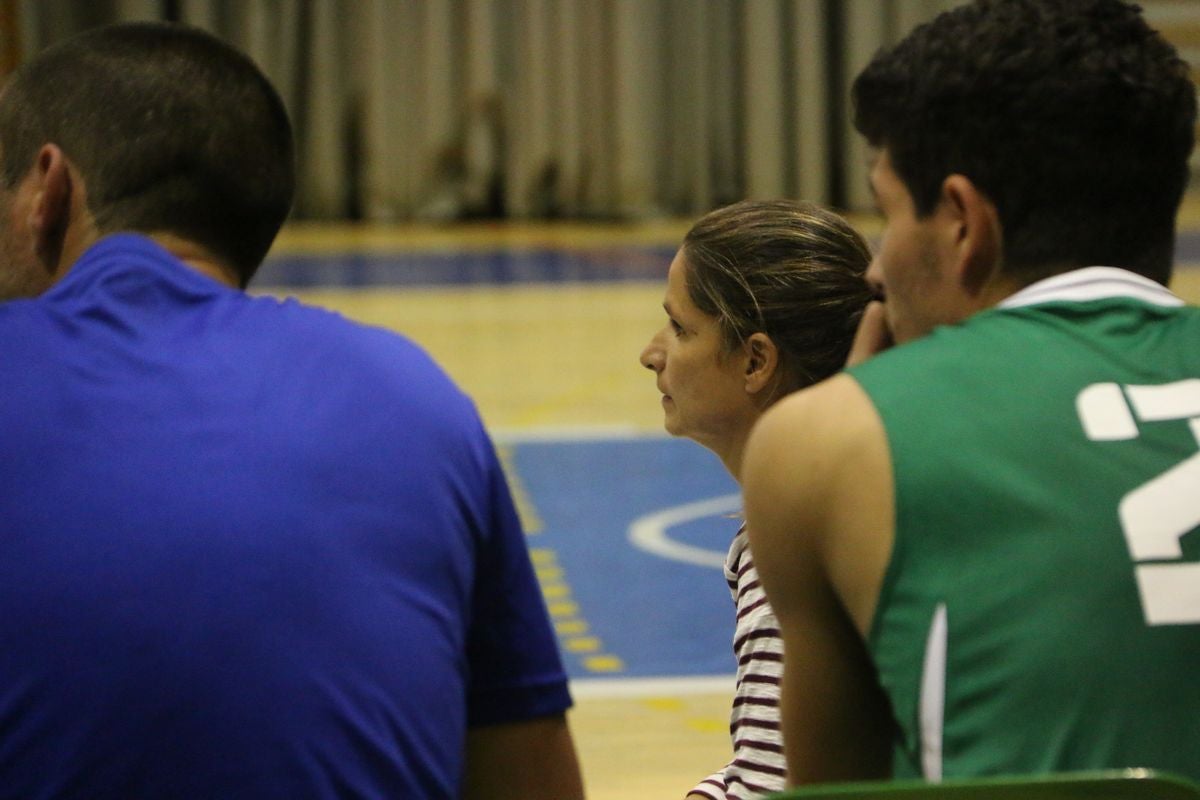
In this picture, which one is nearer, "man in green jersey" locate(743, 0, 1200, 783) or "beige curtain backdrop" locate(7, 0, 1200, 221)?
"man in green jersey" locate(743, 0, 1200, 783)

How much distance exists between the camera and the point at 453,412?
1.20 metres

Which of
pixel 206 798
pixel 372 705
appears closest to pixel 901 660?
pixel 372 705

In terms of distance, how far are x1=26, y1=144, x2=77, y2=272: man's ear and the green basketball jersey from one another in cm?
61

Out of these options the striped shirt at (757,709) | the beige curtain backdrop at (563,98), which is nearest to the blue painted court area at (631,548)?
the striped shirt at (757,709)

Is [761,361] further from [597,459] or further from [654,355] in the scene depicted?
[597,459]

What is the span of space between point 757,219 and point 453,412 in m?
0.76

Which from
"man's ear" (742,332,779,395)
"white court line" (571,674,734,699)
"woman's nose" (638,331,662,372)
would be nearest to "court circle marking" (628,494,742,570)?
"white court line" (571,674,734,699)

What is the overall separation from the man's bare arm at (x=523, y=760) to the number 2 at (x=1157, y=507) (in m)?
0.45

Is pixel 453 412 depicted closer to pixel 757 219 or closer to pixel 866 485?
pixel 866 485

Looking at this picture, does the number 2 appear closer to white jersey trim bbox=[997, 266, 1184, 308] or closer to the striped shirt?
white jersey trim bbox=[997, 266, 1184, 308]

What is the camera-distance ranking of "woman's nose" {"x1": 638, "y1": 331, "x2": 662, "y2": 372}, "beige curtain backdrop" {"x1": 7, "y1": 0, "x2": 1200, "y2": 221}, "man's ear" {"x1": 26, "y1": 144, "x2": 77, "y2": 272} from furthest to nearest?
1. "beige curtain backdrop" {"x1": 7, "y1": 0, "x2": 1200, "y2": 221}
2. "woman's nose" {"x1": 638, "y1": 331, "x2": 662, "y2": 372}
3. "man's ear" {"x1": 26, "y1": 144, "x2": 77, "y2": 272}

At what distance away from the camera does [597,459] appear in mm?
5879

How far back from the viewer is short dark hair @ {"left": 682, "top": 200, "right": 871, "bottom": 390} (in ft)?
5.98

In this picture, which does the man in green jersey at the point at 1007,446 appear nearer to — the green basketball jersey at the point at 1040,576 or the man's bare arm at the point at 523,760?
the green basketball jersey at the point at 1040,576
